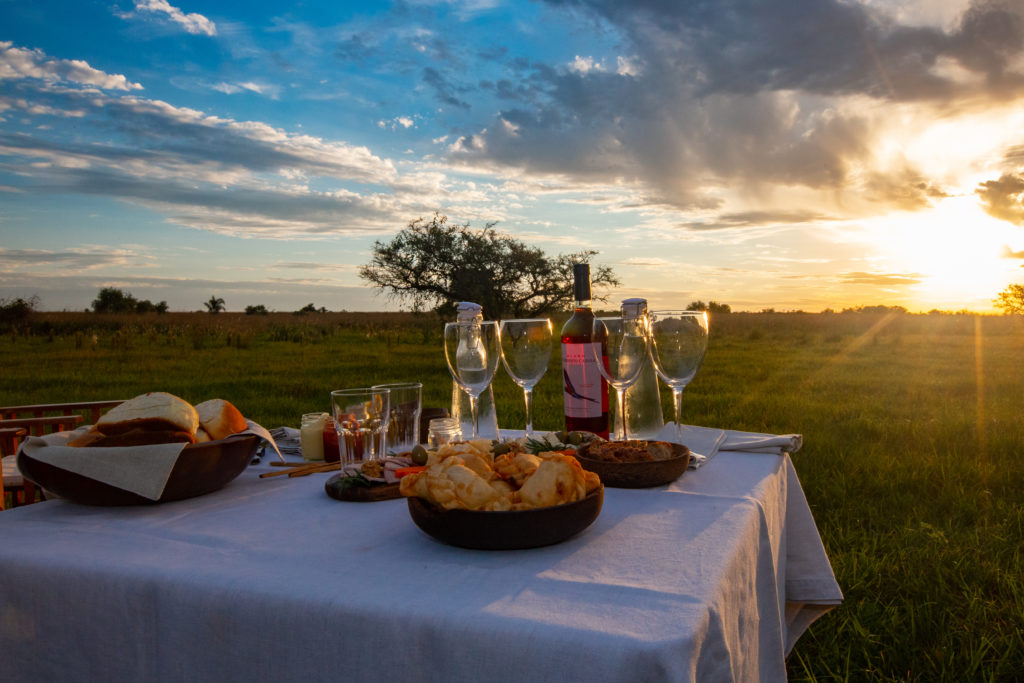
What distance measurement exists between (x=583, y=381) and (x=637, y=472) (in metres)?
0.53

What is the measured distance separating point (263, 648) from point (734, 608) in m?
0.73

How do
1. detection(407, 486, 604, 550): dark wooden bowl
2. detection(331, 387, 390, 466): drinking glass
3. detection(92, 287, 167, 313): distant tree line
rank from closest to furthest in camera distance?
1. detection(407, 486, 604, 550): dark wooden bowl
2. detection(331, 387, 390, 466): drinking glass
3. detection(92, 287, 167, 313): distant tree line

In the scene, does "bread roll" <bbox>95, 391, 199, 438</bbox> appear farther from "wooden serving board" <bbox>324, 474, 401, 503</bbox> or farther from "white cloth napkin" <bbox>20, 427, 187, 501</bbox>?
"wooden serving board" <bbox>324, 474, 401, 503</bbox>

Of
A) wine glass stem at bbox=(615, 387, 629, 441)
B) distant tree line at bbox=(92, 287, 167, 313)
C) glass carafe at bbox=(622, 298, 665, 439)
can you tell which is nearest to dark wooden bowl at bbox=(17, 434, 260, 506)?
wine glass stem at bbox=(615, 387, 629, 441)

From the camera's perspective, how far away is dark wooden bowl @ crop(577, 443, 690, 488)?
1.51 metres

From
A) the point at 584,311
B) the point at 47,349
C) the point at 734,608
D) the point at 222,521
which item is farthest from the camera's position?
the point at 47,349

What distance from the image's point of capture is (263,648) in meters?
0.97

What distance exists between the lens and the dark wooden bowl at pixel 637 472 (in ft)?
4.96

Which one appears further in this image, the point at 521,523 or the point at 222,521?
the point at 222,521

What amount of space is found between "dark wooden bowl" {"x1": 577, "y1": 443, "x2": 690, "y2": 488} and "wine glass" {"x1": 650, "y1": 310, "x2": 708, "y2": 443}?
0.71 ft

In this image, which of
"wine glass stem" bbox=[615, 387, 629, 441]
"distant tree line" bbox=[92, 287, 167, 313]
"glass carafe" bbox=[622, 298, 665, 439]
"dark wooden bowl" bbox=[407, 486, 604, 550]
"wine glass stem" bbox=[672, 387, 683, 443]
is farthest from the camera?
"distant tree line" bbox=[92, 287, 167, 313]

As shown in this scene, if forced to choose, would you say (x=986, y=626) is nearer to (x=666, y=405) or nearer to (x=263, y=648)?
(x=263, y=648)

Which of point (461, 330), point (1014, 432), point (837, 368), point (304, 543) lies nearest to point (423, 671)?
point (304, 543)

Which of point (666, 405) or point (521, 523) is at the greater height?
point (521, 523)
